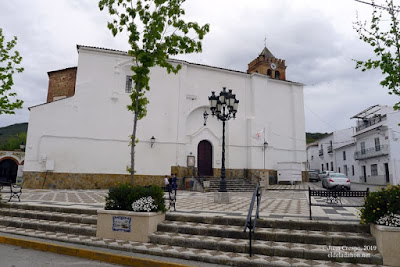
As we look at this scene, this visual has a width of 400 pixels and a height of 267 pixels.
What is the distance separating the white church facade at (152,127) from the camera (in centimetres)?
1812

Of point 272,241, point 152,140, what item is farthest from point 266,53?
point 272,241

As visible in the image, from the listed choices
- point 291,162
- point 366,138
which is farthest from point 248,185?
point 366,138

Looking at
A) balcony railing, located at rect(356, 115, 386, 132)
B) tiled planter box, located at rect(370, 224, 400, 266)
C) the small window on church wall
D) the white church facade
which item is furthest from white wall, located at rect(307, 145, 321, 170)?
tiled planter box, located at rect(370, 224, 400, 266)

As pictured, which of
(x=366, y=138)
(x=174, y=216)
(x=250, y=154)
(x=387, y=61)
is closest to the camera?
(x=174, y=216)

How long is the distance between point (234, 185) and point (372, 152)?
66.8ft

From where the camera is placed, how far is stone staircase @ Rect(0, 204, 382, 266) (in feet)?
15.9

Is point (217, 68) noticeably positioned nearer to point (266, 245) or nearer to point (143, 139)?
point (143, 139)

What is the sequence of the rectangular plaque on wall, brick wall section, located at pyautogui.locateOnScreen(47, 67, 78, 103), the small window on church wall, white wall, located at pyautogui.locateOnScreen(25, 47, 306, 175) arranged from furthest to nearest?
brick wall section, located at pyautogui.locateOnScreen(47, 67, 78, 103) → the small window on church wall → white wall, located at pyautogui.locateOnScreen(25, 47, 306, 175) → the rectangular plaque on wall

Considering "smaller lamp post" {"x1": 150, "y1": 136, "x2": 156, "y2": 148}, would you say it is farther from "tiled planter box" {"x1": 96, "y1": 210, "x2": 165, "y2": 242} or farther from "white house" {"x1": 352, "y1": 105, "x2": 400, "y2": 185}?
"white house" {"x1": 352, "y1": 105, "x2": 400, "y2": 185}

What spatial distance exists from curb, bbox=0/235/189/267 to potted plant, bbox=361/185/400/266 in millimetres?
3653

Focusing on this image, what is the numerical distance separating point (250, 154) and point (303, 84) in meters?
9.65

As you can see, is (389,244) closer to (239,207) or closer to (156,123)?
(239,207)

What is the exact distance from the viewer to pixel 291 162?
23.0m

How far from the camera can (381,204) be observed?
5.10 metres
